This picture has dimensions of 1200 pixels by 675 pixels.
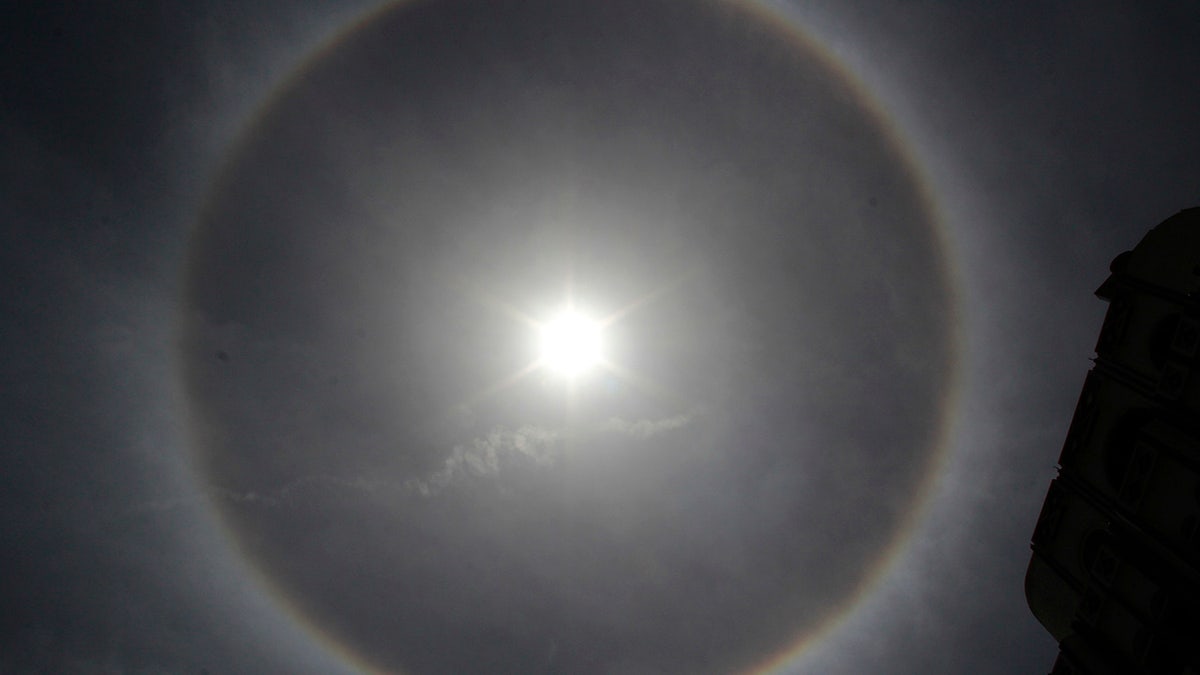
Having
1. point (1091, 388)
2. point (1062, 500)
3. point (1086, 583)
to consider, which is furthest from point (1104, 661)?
point (1091, 388)

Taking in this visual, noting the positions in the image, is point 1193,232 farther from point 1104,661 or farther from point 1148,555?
point 1104,661

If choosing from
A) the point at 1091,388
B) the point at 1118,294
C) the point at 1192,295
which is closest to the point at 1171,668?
the point at 1091,388

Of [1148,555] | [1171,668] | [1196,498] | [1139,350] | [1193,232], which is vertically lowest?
[1171,668]

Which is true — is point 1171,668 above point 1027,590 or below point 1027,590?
below

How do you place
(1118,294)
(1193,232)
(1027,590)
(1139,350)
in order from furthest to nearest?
(1027,590) < (1118,294) < (1139,350) < (1193,232)

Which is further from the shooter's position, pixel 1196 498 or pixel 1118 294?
pixel 1118 294

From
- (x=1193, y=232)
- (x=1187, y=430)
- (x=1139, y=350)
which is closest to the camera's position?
(x=1187, y=430)

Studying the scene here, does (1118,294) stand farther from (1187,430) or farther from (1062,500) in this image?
(1062,500)
